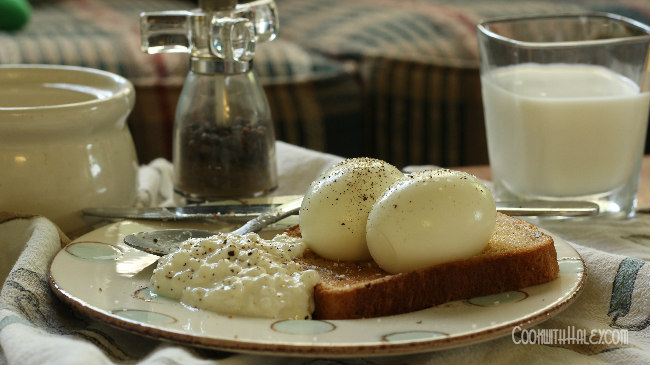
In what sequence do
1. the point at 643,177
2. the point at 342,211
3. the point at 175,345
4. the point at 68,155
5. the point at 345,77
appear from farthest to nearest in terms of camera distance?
the point at 345,77 → the point at 643,177 → the point at 68,155 → the point at 342,211 → the point at 175,345

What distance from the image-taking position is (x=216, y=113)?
1.22m

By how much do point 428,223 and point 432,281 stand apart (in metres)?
0.06

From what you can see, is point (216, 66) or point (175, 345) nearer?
point (175, 345)

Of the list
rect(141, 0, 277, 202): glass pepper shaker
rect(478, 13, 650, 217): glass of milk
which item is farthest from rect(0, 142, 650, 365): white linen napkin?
rect(141, 0, 277, 202): glass pepper shaker

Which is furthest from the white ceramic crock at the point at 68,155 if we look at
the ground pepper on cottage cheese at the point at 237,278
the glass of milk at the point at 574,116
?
the glass of milk at the point at 574,116

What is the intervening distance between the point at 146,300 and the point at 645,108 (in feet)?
2.68

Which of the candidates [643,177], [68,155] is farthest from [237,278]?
[643,177]

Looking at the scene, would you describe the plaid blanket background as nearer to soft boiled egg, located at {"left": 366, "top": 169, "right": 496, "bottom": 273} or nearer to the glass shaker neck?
the glass shaker neck

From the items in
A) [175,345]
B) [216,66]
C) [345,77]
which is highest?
[216,66]

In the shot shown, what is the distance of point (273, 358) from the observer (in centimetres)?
75

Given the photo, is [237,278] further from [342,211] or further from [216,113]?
[216,113]

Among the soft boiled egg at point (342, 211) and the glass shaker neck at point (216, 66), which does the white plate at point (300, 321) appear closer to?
the soft boiled egg at point (342, 211)

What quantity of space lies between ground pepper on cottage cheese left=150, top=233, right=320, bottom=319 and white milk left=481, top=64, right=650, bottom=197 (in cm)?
53

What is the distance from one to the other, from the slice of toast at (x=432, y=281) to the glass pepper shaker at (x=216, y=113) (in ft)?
1.15
